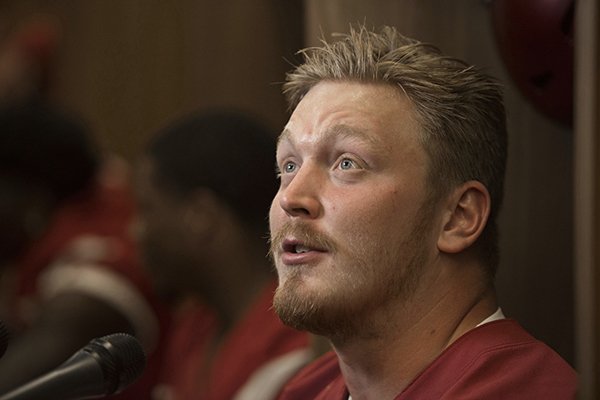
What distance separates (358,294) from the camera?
1.21m

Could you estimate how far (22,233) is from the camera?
2.79 m

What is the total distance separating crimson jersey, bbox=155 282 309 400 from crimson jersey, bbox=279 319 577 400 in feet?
2.32

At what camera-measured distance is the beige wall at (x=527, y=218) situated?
156 cm

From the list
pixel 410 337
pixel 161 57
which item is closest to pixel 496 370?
pixel 410 337

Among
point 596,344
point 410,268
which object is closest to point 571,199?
point 410,268

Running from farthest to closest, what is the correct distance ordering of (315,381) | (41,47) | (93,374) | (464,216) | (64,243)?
1. (41,47)
2. (64,243)
3. (315,381)
4. (464,216)
5. (93,374)

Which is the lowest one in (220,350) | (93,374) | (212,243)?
(220,350)

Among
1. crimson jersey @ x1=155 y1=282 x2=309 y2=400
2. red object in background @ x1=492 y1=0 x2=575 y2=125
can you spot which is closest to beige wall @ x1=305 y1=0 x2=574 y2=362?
red object in background @ x1=492 y1=0 x2=575 y2=125

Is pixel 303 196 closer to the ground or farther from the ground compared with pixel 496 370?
farther from the ground

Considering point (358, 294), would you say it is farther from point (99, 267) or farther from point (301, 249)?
point (99, 267)

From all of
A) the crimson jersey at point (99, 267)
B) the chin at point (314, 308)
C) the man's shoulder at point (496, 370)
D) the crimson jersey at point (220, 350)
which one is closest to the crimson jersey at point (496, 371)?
the man's shoulder at point (496, 370)

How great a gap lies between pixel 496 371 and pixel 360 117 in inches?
12.7

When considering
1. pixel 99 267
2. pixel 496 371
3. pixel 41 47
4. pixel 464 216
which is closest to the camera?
pixel 496 371

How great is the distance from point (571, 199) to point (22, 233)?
5.46 ft
